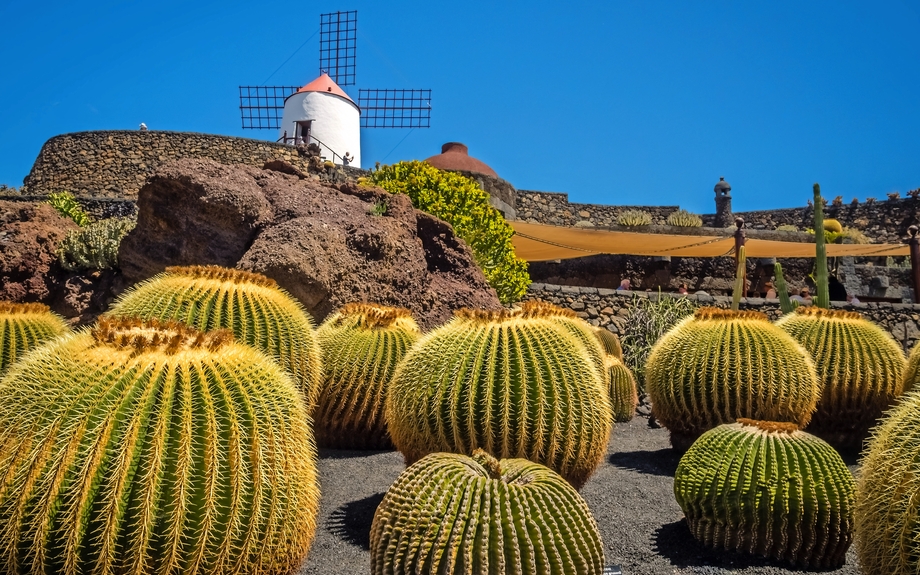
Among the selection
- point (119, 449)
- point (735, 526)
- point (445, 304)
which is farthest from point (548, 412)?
point (445, 304)

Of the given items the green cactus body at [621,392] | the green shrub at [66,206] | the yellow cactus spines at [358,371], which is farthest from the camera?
the green shrub at [66,206]

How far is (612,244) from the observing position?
14625mm

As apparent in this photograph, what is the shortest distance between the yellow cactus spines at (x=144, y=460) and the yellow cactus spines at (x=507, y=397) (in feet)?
4.24

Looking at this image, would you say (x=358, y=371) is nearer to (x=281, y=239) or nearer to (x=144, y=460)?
(x=281, y=239)

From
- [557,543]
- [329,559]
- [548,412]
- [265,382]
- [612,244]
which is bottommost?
[329,559]

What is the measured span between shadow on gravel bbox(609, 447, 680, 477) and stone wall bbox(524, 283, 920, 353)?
16.8 ft

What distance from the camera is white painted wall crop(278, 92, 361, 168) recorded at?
31.3 m

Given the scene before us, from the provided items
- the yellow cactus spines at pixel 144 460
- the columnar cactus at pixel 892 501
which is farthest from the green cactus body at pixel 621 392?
the yellow cactus spines at pixel 144 460

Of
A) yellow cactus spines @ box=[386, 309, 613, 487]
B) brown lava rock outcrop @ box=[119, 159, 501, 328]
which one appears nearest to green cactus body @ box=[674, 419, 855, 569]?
yellow cactus spines @ box=[386, 309, 613, 487]

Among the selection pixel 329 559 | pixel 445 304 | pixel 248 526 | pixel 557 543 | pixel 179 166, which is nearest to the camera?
pixel 248 526

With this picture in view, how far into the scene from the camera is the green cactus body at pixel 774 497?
3791 millimetres

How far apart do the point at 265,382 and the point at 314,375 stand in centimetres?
185

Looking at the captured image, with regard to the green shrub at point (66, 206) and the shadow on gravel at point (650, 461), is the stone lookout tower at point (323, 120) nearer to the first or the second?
the green shrub at point (66, 206)

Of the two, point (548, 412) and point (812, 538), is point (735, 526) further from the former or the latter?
point (548, 412)
